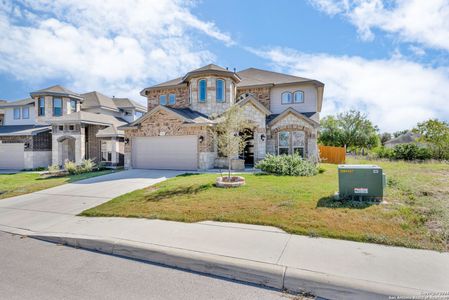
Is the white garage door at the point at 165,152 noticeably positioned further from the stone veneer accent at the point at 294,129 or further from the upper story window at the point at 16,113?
the upper story window at the point at 16,113

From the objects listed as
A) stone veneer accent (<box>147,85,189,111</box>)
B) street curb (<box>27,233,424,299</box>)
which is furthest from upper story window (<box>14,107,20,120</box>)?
street curb (<box>27,233,424,299</box>)

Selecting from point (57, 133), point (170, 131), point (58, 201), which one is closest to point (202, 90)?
point (170, 131)

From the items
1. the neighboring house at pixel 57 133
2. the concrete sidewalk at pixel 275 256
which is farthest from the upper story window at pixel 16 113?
the concrete sidewalk at pixel 275 256

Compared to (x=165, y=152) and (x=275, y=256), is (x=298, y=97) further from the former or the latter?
(x=275, y=256)

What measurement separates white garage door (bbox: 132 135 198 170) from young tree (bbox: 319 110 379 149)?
31.7 meters

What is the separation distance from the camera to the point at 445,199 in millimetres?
7215

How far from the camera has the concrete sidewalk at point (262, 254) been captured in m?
3.48

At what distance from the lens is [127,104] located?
28984 millimetres

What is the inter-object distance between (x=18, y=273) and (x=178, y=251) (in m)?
2.65

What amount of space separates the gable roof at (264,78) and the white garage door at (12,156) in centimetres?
2086

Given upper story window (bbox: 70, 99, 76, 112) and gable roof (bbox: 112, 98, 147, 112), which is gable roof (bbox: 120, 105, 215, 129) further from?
gable roof (bbox: 112, 98, 147, 112)

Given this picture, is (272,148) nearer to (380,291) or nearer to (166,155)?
(166,155)

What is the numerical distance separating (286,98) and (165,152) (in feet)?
34.0

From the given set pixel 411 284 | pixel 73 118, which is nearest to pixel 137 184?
pixel 411 284
